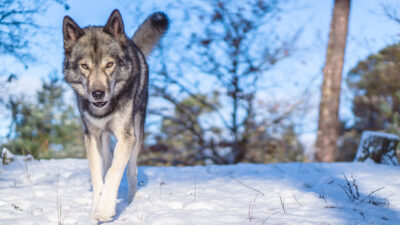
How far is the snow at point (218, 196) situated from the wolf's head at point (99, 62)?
98 centimetres

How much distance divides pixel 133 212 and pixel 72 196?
87 cm

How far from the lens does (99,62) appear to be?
2822 mm

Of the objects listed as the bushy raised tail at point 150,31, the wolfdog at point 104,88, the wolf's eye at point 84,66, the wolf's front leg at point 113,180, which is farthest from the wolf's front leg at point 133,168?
the bushy raised tail at point 150,31

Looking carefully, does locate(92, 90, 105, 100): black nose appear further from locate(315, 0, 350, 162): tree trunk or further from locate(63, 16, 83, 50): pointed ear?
locate(315, 0, 350, 162): tree trunk

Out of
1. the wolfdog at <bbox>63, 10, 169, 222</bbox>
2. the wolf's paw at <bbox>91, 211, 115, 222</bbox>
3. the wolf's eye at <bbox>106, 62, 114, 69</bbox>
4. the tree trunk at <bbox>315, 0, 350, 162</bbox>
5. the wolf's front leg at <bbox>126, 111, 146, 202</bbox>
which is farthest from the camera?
the tree trunk at <bbox>315, 0, 350, 162</bbox>

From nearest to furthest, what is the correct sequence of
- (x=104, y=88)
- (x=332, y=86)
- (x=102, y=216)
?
(x=102, y=216) → (x=104, y=88) → (x=332, y=86)

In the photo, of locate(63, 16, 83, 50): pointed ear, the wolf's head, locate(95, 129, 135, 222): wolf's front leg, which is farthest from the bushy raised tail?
locate(95, 129, 135, 222): wolf's front leg

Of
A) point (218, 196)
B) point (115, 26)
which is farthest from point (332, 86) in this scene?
point (115, 26)

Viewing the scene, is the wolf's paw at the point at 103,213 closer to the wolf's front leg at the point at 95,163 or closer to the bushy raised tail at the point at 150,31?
the wolf's front leg at the point at 95,163

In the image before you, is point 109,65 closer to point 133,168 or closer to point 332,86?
point 133,168

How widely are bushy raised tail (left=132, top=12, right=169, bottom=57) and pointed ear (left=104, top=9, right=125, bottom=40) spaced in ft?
3.27

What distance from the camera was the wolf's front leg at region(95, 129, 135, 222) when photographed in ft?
8.50

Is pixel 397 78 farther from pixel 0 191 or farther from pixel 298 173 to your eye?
pixel 0 191

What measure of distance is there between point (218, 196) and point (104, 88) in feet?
5.27
